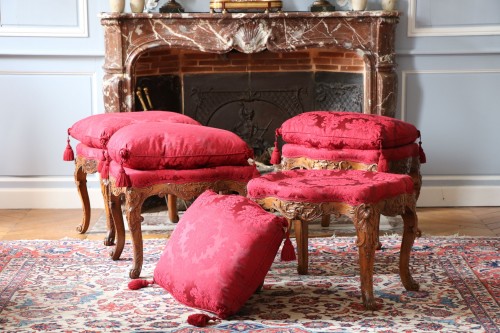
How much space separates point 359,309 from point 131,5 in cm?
237

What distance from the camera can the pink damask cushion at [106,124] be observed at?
390 cm

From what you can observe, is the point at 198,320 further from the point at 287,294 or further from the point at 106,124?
the point at 106,124

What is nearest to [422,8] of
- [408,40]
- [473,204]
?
[408,40]

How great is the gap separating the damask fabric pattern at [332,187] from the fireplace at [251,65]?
1479 millimetres

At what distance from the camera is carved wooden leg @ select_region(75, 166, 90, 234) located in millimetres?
4309

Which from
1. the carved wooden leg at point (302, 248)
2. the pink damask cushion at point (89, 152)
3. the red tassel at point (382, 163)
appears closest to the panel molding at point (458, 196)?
the red tassel at point (382, 163)

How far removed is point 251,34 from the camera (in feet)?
15.5

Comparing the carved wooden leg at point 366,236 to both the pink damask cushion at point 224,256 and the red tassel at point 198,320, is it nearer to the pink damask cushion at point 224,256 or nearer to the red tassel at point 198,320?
the pink damask cushion at point 224,256

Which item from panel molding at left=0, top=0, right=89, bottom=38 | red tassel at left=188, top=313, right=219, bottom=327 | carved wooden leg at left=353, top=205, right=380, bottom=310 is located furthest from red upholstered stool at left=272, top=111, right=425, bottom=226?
panel molding at left=0, top=0, right=89, bottom=38

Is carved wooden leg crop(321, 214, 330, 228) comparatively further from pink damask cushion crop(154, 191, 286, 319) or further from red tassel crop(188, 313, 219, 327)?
red tassel crop(188, 313, 219, 327)

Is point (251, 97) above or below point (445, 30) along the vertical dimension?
below

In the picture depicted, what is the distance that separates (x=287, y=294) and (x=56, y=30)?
2362mm

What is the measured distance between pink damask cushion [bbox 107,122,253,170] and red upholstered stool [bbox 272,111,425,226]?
551 mm

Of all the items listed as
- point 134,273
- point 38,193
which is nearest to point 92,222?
point 38,193
